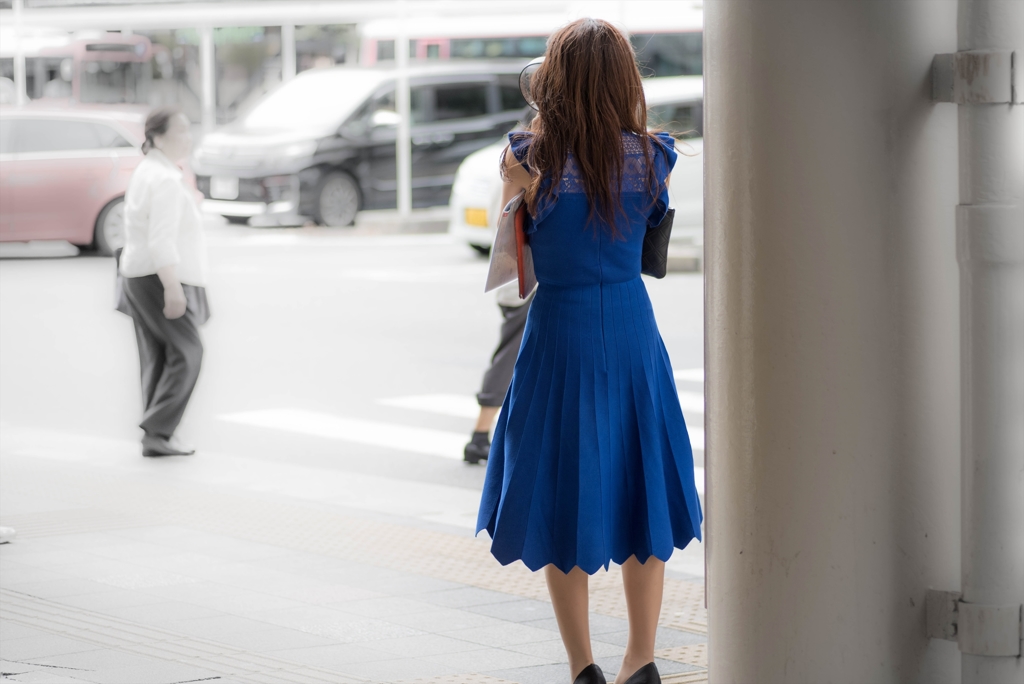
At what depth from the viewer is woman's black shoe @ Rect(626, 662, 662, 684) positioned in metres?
3.98

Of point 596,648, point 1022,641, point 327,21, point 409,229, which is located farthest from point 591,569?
point 327,21

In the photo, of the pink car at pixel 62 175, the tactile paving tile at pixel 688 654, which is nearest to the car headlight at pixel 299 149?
the pink car at pixel 62 175

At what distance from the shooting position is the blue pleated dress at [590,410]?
153 inches

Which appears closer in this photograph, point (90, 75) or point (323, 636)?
point (323, 636)

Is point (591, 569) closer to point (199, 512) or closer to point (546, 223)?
point (546, 223)

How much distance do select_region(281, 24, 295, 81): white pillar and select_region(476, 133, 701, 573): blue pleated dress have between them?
81.2 feet

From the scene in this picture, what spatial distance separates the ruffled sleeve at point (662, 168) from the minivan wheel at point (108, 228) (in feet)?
47.0

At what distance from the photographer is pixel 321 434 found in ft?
28.5

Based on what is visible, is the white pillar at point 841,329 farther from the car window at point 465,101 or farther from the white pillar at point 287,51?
the white pillar at point 287,51

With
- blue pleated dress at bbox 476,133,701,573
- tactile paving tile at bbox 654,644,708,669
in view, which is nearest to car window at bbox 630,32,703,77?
tactile paving tile at bbox 654,644,708,669

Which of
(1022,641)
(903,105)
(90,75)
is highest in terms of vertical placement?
(90,75)

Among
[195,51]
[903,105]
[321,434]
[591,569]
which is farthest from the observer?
[195,51]

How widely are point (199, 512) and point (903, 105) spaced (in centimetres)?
451

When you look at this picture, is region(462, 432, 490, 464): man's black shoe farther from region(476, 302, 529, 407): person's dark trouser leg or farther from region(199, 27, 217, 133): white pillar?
region(199, 27, 217, 133): white pillar
